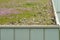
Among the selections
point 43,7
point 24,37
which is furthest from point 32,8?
point 24,37

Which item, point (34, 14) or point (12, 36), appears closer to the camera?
point (12, 36)

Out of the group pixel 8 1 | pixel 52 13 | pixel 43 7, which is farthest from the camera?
pixel 8 1

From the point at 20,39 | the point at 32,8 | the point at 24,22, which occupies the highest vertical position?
the point at 32,8

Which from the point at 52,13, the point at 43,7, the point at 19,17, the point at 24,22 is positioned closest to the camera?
the point at 24,22

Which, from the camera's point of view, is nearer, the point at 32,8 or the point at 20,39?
the point at 20,39

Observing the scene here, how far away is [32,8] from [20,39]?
360 cm

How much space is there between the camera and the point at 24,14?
10.2 meters

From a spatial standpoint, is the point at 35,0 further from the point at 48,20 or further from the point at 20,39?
the point at 20,39

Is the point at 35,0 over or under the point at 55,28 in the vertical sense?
over

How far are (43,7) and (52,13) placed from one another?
914 millimetres

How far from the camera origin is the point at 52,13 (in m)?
10.5

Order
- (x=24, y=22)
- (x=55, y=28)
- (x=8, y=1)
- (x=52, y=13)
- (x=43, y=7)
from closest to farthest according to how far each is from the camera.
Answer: (x=55, y=28)
(x=24, y=22)
(x=52, y=13)
(x=43, y=7)
(x=8, y=1)

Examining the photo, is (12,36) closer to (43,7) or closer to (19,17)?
(19,17)

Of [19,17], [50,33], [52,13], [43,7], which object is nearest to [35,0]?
[43,7]
